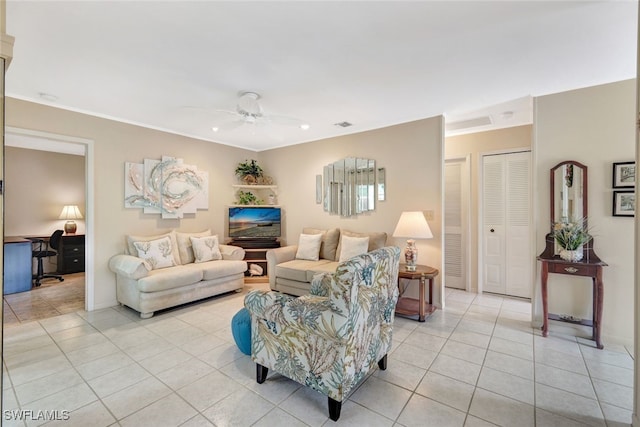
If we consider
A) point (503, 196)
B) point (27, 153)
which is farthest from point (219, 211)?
point (503, 196)

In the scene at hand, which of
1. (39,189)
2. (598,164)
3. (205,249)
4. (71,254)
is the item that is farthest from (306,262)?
(39,189)

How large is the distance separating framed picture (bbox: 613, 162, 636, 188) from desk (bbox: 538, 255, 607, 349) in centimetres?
75

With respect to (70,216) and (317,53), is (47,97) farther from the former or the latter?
(70,216)

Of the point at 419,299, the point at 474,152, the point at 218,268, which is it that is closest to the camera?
the point at 419,299

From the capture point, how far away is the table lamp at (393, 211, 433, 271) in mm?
3494

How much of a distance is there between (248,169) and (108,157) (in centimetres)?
221

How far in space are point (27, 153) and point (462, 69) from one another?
7.52m

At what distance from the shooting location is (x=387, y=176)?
422cm

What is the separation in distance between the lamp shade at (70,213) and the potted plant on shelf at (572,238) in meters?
8.06

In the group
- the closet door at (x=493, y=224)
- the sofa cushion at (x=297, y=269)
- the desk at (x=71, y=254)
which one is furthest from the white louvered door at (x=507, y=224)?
the desk at (x=71, y=254)

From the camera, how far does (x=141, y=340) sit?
287 cm

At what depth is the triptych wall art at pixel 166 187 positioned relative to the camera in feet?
13.5

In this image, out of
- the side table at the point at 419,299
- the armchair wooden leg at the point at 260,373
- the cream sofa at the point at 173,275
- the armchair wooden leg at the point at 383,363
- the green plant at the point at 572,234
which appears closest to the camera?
the armchair wooden leg at the point at 260,373

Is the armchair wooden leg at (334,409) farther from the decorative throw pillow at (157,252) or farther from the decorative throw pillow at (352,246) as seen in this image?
the decorative throw pillow at (157,252)
